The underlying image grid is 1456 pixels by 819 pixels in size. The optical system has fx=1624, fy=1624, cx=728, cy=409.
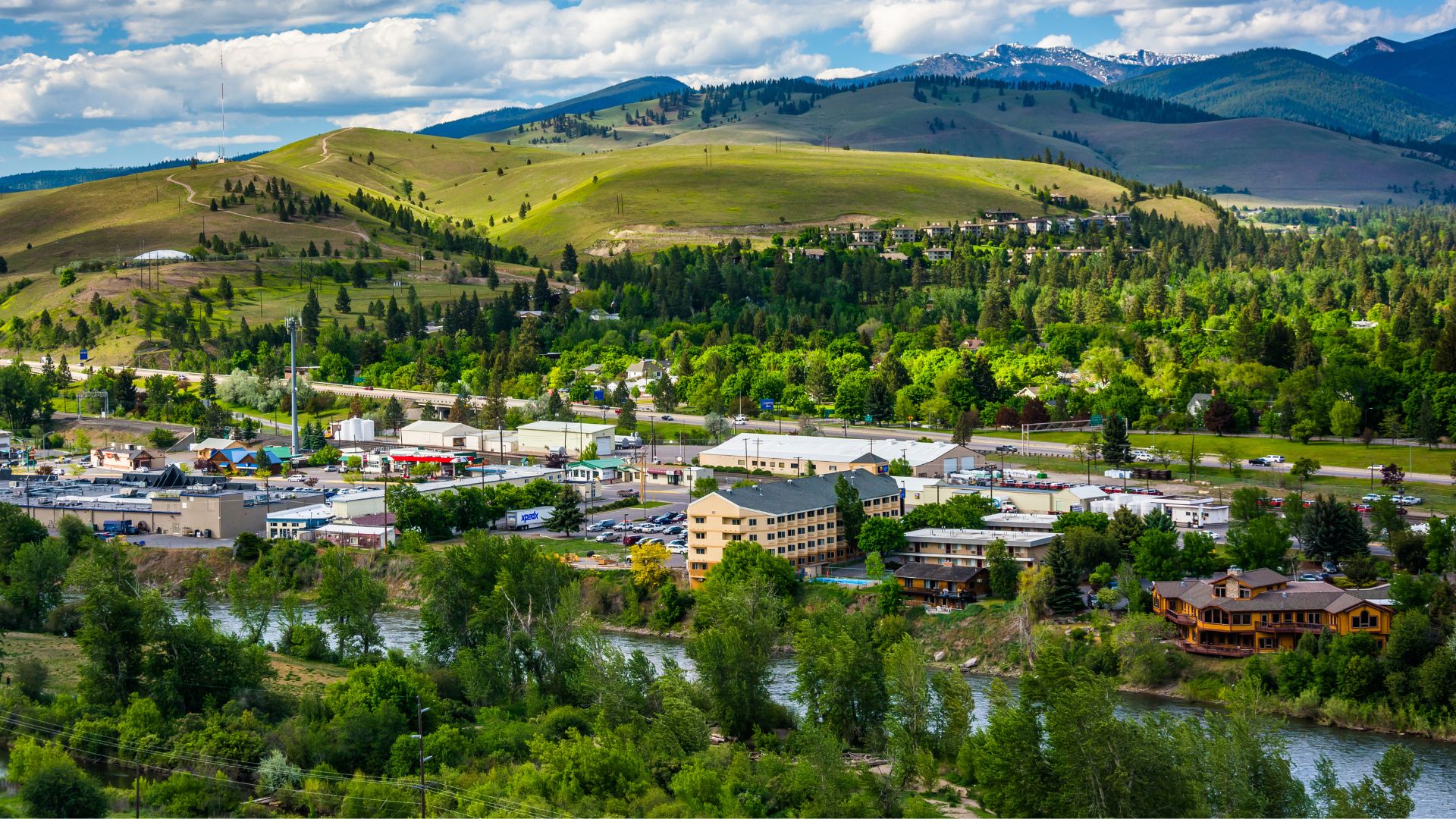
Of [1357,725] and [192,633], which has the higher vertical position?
[192,633]

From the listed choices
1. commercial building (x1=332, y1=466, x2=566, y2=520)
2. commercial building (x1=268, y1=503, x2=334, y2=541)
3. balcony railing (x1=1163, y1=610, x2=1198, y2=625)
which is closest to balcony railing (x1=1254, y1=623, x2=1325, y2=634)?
balcony railing (x1=1163, y1=610, x2=1198, y2=625)

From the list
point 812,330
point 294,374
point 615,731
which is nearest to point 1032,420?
point 812,330

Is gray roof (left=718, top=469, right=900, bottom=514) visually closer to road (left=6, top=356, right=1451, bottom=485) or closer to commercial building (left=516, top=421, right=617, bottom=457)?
road (left=6, top=356, right=1451, bottom=485)

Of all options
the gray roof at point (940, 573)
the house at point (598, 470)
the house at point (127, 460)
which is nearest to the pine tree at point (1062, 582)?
the gray roof at point (940, 573)

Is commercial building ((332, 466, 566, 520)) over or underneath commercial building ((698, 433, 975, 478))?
underneath

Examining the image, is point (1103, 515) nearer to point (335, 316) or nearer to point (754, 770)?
point (754, 770)

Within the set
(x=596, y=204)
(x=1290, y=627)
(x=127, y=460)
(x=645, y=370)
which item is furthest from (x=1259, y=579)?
(x=596, y=204)
